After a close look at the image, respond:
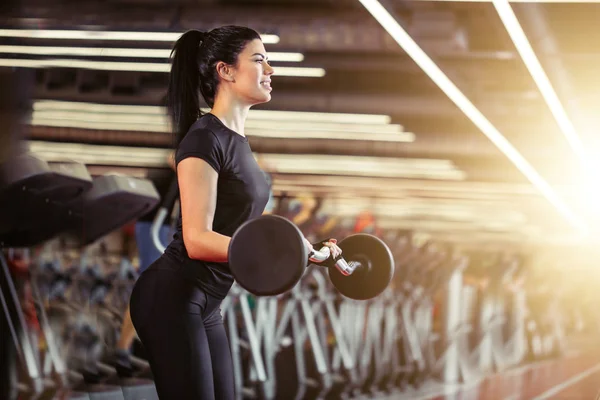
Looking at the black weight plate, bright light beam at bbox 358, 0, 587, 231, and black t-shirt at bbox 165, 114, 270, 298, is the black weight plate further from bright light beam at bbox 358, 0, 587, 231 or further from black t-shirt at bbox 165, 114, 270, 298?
bright light beam at bbox 358, 0, 587, 231

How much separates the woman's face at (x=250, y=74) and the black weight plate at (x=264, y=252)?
14.3 inches

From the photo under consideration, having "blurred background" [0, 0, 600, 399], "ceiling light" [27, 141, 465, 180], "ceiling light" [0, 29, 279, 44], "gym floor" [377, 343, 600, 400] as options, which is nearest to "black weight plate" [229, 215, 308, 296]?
"blurred background" [0, 0, 600, 399]

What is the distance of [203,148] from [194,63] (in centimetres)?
26

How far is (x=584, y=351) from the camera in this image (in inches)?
802

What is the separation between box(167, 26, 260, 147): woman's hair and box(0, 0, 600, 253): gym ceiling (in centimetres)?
219

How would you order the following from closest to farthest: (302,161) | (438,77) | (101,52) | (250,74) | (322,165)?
(250,74), (438,77), (101,52), (302,161), (322,165)

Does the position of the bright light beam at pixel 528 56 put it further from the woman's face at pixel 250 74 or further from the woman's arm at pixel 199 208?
the woman's arm at pixel 199 208

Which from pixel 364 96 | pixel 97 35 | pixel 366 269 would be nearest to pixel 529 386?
pixel 364 96

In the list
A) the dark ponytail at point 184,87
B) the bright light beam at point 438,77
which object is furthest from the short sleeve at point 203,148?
the bright light beam at point 438,77

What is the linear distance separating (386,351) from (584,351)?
40.7ft

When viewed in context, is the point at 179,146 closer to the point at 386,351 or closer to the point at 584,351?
the point at 386,351

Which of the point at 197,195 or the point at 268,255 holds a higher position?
the point at 197,195

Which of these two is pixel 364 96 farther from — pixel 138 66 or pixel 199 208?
pixel 199 208

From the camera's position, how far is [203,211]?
5.63 feet
